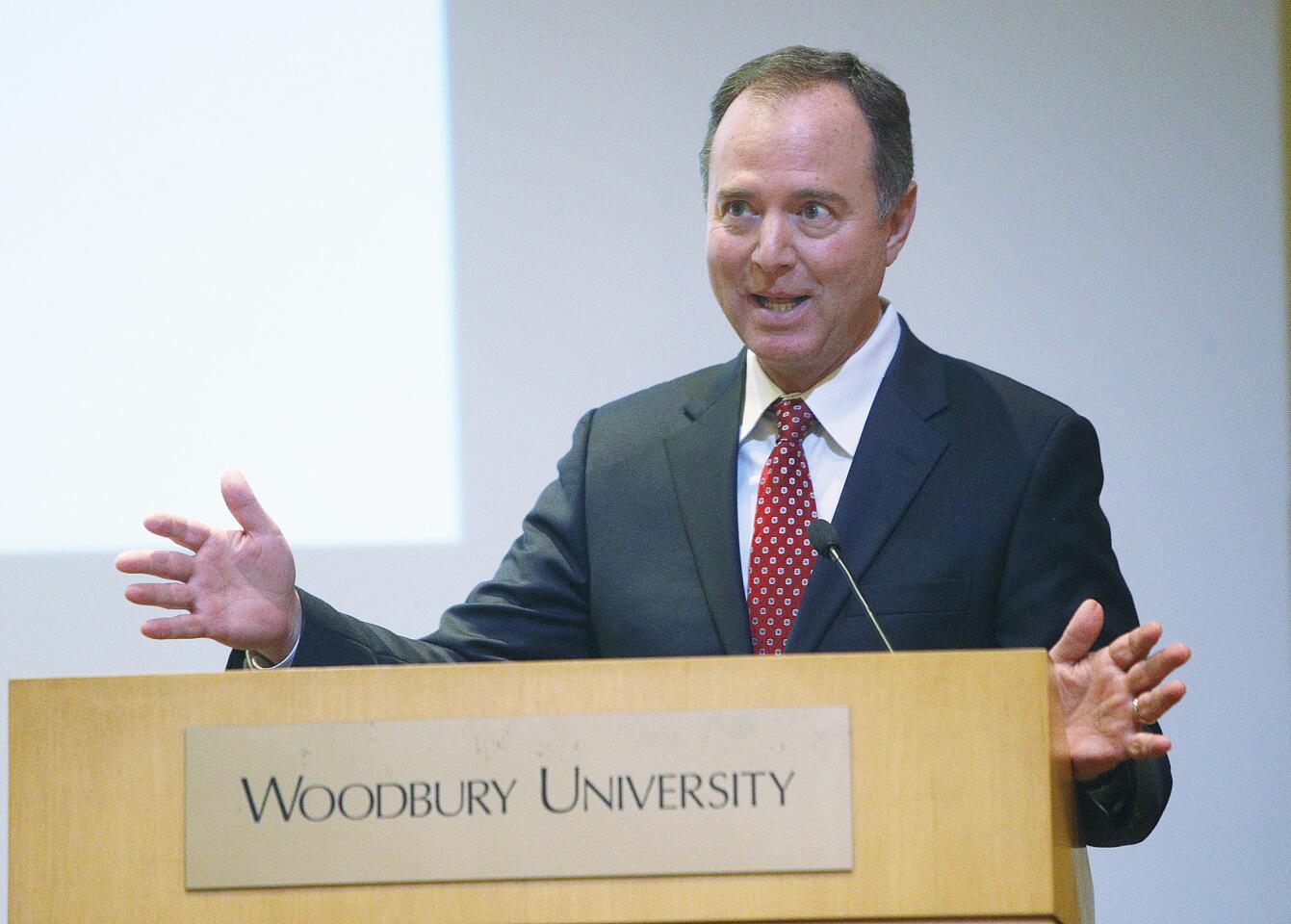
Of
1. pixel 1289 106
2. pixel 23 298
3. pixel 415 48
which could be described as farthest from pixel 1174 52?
pixel 23 298

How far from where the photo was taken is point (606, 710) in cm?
122

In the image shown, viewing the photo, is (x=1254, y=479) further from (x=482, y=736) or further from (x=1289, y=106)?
(x=482, y=736)

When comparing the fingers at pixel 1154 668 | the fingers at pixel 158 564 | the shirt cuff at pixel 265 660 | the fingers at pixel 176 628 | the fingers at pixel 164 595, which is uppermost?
the fingers at pixel 158 564

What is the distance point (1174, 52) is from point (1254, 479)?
0.84 meters

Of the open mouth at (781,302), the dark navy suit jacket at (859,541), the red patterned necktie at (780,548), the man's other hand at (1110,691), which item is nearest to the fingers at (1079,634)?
the man's other hand at (1110,691)

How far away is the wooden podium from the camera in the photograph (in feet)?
3.88

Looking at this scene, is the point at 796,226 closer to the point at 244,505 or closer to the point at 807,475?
the point at 807,475

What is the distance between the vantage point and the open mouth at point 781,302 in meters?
2.06

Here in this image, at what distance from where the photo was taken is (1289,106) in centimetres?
311

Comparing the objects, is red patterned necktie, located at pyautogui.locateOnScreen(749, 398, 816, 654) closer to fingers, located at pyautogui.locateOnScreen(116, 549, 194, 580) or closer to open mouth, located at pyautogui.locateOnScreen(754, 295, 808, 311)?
open mouth, located at pyautogui.locateOnScreen(754, 295, 808, 311)

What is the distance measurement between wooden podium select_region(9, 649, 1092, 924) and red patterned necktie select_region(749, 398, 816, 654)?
2.21ft

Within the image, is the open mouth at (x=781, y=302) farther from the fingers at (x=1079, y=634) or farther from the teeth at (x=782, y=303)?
the fingers at (x=1079, y=634)

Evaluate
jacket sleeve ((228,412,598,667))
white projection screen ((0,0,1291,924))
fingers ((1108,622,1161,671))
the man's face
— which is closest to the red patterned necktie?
the man's face

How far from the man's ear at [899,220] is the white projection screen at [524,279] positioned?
903 millimetres
